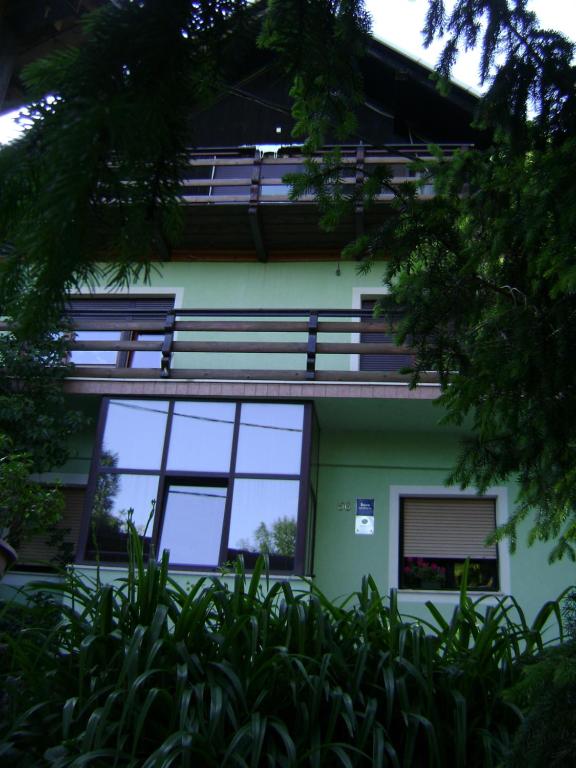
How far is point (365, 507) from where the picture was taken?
35.2 feet

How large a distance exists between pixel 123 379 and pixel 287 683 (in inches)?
286

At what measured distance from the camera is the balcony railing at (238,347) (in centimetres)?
1018

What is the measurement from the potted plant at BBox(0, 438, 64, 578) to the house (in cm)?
94

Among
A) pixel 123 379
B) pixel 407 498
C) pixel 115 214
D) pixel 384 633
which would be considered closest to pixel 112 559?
pixel 123 379

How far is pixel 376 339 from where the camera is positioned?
37.7 feet

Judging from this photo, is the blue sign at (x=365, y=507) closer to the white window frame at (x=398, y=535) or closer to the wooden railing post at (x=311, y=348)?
the white window frame at (x=398, y=535)

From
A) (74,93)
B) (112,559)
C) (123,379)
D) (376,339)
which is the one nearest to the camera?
(74,93)

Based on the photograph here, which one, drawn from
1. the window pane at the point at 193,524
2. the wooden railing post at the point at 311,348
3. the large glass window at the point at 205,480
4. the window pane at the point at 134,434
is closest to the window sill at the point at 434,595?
the large glass window at the point at 205,480

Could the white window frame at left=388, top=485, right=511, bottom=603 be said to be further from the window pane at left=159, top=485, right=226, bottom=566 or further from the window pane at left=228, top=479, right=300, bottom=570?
the window pane at left=159, top=485, right=226, bottom=566

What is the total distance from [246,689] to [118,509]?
6670mm

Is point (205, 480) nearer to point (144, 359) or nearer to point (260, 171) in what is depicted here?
point (144, 359)

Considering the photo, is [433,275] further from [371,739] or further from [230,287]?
[230,287]

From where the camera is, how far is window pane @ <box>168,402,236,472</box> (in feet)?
33.0

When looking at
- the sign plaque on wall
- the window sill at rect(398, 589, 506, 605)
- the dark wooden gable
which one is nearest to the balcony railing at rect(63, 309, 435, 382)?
the sign plaque on wall
